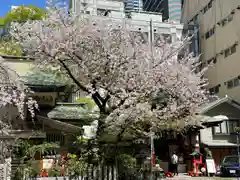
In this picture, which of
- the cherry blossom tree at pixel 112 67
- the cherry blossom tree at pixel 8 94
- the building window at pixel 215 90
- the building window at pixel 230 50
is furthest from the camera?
the building window at pixel 215 90

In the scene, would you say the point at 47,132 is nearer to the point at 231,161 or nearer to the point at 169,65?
the point at 169,65

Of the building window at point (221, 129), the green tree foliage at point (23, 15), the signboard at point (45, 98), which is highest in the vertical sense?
the green tree foliage at point (23, 15)

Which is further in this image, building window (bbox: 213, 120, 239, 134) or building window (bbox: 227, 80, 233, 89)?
building window (bbox: 227, 80, 233, 89)

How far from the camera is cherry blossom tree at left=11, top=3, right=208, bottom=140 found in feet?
50.9

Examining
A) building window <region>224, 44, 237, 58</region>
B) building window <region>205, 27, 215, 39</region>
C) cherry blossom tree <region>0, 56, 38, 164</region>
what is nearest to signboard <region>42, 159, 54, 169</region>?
cherry blossom tree <region>0, 56, 38, 164</region>

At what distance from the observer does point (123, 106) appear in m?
15.3

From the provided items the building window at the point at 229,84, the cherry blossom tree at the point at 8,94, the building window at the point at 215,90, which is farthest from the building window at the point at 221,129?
the cherry blossom tree at the point at 8,94

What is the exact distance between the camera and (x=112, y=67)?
15.7 meters

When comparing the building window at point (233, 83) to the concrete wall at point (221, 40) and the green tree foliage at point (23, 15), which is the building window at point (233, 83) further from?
the green tree foliage at point (23, 15)

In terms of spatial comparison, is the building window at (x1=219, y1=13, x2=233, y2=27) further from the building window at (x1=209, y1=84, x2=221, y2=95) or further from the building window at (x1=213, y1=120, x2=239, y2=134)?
the building window at (x1=213, y1=120, x2=239, y2=134)

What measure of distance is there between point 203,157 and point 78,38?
43.9 ft

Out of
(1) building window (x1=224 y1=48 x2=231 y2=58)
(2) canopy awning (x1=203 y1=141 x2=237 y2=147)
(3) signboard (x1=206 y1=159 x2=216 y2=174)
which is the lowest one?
(3) signboard (x1=206 y1=159 x2=216 y2=174)

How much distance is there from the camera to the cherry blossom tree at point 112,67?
15523 millimetres

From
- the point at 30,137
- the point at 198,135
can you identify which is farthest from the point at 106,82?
the point at 198,135
